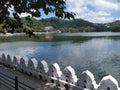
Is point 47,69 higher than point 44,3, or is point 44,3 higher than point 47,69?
point 44,3

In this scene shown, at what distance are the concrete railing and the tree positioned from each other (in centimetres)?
252

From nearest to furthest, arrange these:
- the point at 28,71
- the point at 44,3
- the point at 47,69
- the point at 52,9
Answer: the point at 44,3
the point at 52,9
the point at 47,69
the point at 28,71

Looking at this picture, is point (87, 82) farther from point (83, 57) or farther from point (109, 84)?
point (83, 57)

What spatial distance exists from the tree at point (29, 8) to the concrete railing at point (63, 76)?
99.4 inches

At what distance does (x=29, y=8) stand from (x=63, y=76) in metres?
4.21

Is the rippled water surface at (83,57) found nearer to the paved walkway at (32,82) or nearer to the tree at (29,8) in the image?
the paved walkway at (32,82)

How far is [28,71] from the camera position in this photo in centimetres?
1366

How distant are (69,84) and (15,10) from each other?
413 cm

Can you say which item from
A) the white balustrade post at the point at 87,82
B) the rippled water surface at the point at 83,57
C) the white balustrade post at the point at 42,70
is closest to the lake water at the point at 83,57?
the rippled water surface at the point at 83,57

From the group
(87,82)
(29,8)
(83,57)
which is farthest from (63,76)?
(83,57)

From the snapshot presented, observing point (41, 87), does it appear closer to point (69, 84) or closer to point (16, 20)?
point (69, 84)

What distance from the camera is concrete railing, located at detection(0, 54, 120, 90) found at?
27.3 ft

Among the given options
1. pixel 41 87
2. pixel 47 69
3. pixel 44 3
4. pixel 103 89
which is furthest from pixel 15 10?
pixel 47 69

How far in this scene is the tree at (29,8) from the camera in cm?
704
